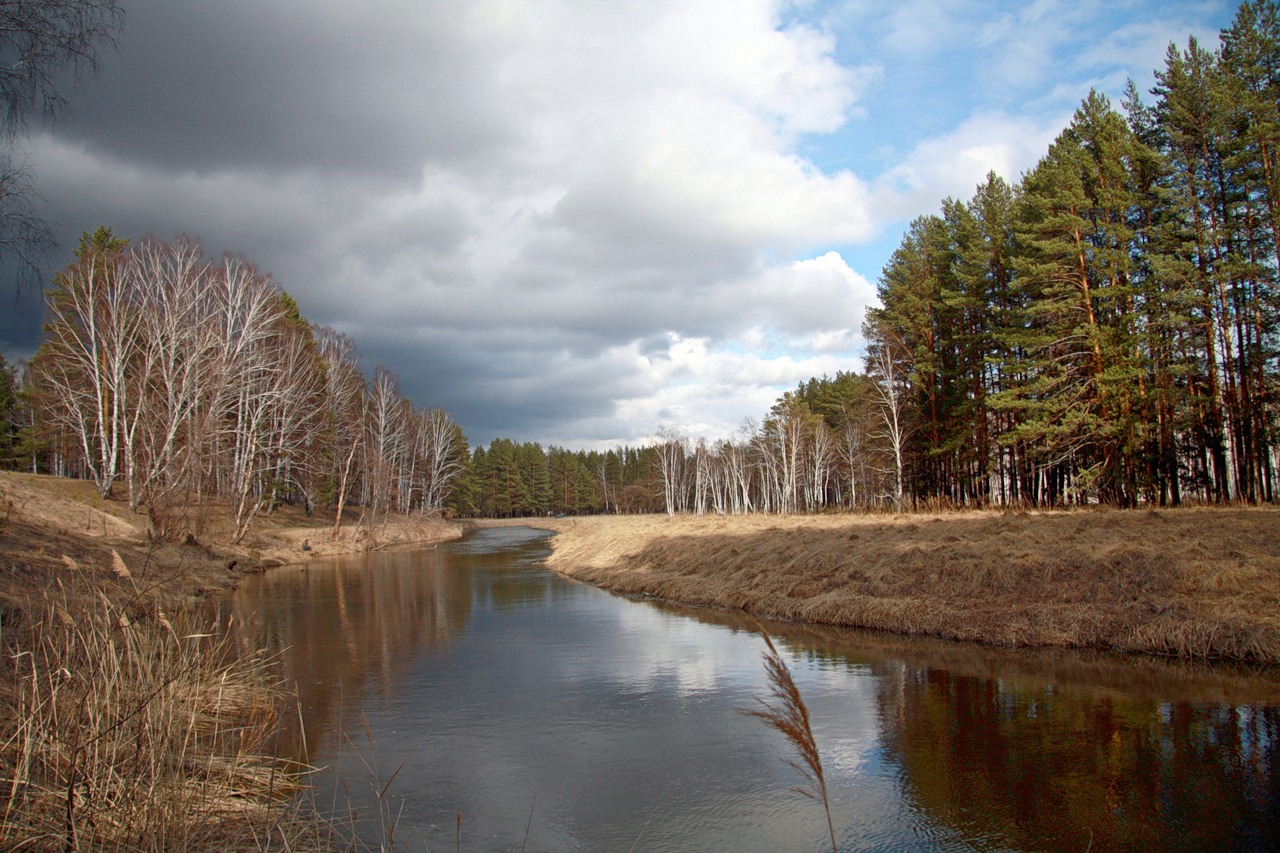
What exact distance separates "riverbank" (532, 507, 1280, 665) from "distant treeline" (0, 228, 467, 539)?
18.9 metres

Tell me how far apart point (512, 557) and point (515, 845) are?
33716mm

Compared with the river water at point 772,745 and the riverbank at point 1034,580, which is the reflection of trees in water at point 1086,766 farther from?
the riverbank at point 1034,580

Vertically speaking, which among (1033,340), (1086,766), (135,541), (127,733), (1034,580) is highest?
(1033,340)

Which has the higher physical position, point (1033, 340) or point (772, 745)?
point (1033, 340)

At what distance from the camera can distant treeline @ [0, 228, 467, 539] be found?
29.9 m

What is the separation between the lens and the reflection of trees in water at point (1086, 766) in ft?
19.5

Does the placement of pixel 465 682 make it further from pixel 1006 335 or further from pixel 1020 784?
pixel 1006 335

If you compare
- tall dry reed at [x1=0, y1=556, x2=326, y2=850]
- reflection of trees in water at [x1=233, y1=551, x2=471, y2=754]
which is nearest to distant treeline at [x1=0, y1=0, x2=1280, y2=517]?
reflection of trees in water at [x1=233, y1=551, x2=471, y2=754]

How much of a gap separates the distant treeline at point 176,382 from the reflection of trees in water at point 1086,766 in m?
23.0

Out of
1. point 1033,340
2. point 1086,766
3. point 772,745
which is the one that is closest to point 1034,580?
point 1086,766

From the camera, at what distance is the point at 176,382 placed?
35.9 metres

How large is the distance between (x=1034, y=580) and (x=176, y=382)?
38.4m

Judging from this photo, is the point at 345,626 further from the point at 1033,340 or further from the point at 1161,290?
the point at 1161,290

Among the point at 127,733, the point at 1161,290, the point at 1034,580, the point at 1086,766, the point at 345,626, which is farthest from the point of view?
the point at 1161,290
